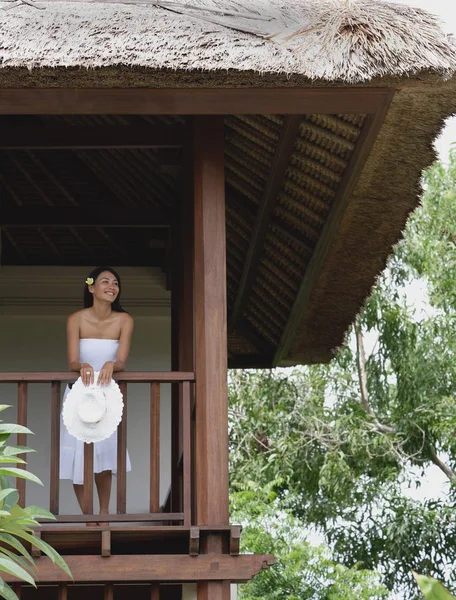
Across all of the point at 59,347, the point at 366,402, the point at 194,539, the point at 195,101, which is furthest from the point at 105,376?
the point at 366,402

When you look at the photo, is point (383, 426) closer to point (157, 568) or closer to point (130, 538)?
point (130, 538)

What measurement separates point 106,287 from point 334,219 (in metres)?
1.38

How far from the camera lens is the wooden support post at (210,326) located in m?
5.50

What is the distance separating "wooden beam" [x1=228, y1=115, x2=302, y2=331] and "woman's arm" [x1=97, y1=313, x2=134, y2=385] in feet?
4.20

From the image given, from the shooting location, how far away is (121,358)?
5938 millimetres

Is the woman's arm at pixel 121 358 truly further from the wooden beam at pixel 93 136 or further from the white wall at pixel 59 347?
the white wall at pixel 59 347

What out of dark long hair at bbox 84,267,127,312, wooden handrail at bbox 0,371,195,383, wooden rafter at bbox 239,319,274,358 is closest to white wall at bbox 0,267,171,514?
wooden rafter at bbox 239,319,274,358

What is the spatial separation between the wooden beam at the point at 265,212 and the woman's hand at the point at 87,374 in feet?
5.57

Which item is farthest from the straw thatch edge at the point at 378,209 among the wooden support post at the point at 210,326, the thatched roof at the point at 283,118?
the wooden support post at the point at 210,326

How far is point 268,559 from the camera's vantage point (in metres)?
5.41

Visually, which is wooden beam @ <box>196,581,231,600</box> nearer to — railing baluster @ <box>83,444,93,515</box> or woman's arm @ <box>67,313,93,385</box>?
railing baluster @ <box>83,444,93,515</box>

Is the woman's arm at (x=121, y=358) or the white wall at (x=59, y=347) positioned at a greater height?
the white wall at (x=59, y=347)

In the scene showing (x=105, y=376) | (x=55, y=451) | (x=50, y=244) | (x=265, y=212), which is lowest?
(x=55, y=451)

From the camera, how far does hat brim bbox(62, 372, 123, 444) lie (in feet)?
18.3
